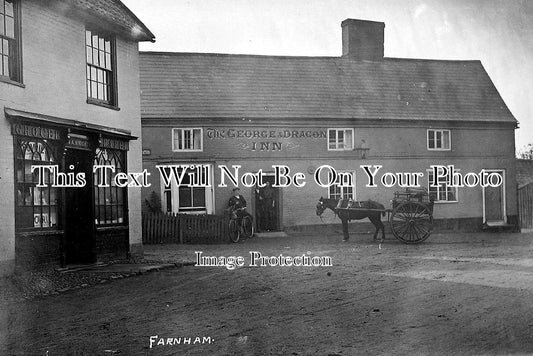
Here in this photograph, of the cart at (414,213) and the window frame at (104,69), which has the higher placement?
the window frame at (104,69)

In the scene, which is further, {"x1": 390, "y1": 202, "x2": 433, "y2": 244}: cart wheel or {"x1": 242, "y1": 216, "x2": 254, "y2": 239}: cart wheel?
{"x1": 242, "y1": 216, "x2": 254, "y2": 239}: cart wheel

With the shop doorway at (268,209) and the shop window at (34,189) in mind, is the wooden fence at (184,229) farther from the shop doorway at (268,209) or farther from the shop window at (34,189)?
the shop window at (34,189)

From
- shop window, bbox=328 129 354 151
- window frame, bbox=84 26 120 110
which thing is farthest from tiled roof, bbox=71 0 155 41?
shop window, bbox=328 129 354 151

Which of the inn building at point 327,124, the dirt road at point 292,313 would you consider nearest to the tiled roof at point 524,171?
the inn building at point 327,124

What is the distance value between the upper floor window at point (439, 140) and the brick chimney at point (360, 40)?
374 centimetres

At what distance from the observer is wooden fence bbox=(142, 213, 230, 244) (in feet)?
58.7

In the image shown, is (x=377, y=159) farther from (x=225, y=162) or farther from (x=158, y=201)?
(x=158, y=201)

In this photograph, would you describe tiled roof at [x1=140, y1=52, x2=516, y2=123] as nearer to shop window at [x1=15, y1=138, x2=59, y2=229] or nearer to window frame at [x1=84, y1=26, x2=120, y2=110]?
window frame at [x1=84, y1=26, x2=120, y2=110]

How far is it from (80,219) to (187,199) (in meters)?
9.89

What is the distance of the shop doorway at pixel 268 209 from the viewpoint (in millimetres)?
22562

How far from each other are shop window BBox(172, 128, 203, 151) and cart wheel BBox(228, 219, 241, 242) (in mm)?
4155

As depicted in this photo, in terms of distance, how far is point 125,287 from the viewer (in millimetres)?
9555

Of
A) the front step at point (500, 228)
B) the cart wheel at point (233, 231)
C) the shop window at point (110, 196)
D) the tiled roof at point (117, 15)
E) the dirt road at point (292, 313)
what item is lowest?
the front step at point (500, 228)

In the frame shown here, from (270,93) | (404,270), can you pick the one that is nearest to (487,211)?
(270,93)
